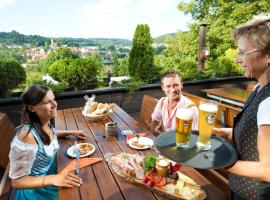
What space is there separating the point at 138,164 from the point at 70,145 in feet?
2.77

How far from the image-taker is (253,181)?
108 centimetres

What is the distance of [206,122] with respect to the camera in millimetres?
1122

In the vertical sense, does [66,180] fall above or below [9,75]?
below

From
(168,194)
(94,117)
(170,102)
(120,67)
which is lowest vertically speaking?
(168,194)

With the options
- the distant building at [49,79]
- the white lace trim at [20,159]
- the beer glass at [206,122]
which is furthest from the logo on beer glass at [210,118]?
the distant building at [49,79]

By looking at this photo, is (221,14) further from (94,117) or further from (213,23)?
(94,117)

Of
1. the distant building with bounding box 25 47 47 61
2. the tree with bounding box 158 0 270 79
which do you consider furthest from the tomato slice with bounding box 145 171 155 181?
the tree with bounding box 158 0 270 79

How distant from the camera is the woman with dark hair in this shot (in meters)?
1.56

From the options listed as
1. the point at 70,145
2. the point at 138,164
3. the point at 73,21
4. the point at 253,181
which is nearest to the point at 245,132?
the point at 253,181

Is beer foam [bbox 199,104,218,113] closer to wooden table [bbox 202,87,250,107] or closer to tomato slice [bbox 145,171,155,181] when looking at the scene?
tomato slice [bbox 145,171,155,181]

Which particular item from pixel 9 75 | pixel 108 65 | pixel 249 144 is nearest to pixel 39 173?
pixel 249 144

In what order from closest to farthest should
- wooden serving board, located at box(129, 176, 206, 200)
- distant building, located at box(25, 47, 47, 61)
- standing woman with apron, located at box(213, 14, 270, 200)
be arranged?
standing woman with apron, located at box(213, 14, 270, 200)
wooden serving board, located at box(129, 176, 206, 200)
distant building, located at box(25, 47, 47, 61)

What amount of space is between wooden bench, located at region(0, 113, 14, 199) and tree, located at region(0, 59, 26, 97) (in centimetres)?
203

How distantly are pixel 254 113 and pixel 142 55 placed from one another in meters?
5.52
